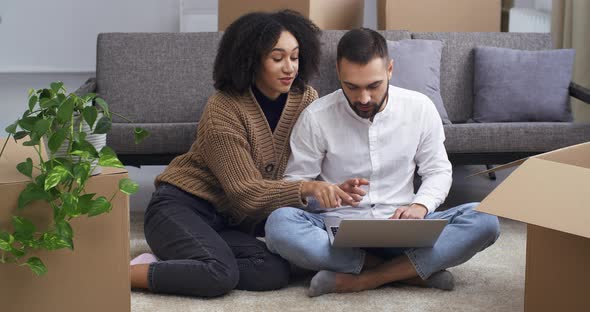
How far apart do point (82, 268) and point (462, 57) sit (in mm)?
2508

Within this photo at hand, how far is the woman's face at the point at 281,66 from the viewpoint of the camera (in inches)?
103

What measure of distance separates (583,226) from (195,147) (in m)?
1.49

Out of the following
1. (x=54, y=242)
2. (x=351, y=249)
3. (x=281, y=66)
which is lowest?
(x=351, y=249)

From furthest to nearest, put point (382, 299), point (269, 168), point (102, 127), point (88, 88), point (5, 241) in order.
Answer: point (88, 88), point (269, 168), point (382, 299), point (102, 127), point (5, 241)

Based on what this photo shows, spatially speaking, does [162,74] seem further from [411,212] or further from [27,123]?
[27,123]

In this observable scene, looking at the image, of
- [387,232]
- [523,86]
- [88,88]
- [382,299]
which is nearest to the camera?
[387,232]

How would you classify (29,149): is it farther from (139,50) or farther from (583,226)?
(139,50)

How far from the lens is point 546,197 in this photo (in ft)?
5.04

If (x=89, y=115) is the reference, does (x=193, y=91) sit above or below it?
below

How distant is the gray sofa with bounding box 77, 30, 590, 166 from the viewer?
343cm

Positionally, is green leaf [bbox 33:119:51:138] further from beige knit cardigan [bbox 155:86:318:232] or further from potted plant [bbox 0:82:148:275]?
beige knit cardigan [bbox 155:86:318:232]

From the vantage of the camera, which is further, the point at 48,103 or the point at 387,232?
the point at 387,232

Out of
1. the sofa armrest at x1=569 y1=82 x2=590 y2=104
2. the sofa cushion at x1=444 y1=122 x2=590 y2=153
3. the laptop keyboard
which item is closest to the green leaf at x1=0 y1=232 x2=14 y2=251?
the laptop keyboard

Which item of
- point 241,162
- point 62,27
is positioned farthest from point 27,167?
point 62,27
